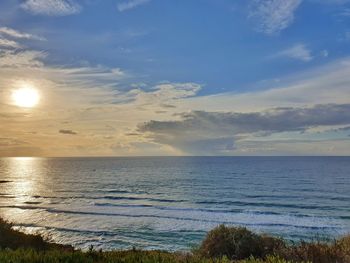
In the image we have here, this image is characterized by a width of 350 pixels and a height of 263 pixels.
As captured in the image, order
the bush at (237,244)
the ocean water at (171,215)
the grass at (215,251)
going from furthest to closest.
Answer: the ocean water at (171,215) → the bush at (237,244) → the grass at (215,251)

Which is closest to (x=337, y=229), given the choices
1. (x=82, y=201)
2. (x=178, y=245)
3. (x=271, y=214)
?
(x=271, y=214)

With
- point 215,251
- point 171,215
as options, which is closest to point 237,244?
point 215,251

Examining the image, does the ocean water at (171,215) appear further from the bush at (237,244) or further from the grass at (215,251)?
the grass at (215,251)

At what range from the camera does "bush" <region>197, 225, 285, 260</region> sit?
1319cm

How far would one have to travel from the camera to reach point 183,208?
145 ft

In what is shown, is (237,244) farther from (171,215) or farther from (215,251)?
(171,215)

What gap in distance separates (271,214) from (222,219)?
633 centimetres

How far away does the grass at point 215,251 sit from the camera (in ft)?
23.1

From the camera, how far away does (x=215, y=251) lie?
43.1ft

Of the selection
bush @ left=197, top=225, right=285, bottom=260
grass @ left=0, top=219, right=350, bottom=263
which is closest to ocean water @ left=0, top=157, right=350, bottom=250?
bush @ left=197, top=225, right=285, bottom=260

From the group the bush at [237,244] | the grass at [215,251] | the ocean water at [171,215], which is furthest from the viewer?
the ocean water at [171,215]

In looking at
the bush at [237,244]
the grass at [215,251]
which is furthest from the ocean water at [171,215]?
the grass at [215,251]

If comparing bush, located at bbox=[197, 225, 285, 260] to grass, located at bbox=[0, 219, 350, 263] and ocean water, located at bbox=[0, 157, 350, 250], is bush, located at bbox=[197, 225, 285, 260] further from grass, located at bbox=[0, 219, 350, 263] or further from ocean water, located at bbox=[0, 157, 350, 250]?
ocean water, located at bbox=[0, 157, 350, 250]

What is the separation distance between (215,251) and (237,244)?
30.5 inches
